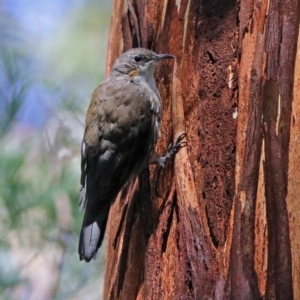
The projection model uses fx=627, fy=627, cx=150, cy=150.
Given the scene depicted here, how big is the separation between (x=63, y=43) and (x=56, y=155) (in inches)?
57.4

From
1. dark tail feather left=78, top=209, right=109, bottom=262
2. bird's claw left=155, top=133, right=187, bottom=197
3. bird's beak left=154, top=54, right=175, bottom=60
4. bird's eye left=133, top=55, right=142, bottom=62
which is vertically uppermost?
bird's eye left=133, top=55, right=142, bottom=62

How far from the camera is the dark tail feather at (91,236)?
256cm

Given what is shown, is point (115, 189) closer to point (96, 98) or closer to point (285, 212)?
point (96, 98)

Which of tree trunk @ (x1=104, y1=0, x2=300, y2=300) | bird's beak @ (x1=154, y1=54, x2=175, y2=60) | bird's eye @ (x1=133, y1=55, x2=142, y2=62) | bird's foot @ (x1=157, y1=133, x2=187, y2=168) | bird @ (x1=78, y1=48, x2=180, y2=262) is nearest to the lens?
tree trunk @ (x1=104, y1=0, x2=300, y2=300)

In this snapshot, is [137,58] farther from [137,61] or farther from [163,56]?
[163,56]

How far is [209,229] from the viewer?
2.17m

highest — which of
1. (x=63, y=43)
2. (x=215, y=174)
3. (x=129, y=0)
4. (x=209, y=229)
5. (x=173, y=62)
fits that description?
(x=63, y=43)

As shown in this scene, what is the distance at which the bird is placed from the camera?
2.65 metres

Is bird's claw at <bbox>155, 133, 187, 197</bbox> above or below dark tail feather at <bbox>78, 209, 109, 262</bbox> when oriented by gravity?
above

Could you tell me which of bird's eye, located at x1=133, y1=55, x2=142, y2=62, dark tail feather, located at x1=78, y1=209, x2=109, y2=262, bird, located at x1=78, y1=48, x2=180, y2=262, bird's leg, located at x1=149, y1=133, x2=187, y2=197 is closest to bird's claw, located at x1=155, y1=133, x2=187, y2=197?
bird's leg, located at x1=149, y1=133, x2=187, y2=197

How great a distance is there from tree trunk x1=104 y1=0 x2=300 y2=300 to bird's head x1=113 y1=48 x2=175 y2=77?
0.05m

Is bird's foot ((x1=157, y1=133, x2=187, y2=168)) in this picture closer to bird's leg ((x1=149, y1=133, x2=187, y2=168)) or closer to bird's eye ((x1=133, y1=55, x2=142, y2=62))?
bird's leg ((x1=149, y1=133, x2=187, y2=168))

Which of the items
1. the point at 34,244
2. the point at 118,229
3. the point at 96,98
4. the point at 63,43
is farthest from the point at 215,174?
the point at 63,43

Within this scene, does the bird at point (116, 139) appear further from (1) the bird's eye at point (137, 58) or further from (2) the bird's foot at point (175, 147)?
(2) the bird's foot at point (175, 147)
